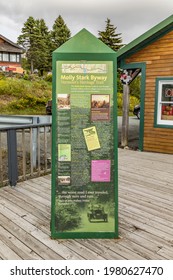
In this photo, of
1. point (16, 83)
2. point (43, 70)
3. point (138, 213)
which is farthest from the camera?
point (43, 70)

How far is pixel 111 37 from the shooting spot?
34281 mm

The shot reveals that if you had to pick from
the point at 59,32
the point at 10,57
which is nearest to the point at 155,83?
the point at 10,57

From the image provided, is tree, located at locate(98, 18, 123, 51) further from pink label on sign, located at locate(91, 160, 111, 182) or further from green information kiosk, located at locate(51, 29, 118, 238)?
pink label on sign, located at locate(91, 160, 111, 182)

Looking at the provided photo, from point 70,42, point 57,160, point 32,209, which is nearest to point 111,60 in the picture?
point 70,42

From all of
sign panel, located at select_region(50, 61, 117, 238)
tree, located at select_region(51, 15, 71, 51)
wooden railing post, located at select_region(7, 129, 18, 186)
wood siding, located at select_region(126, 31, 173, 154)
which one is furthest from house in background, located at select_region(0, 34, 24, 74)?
sign panel, located at select_region(50, 61, 117, 238)

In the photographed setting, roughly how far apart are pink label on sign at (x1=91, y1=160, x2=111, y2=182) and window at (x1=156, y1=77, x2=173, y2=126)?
5607mm

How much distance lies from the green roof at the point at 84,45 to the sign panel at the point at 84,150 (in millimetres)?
119

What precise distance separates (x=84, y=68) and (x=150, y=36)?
18.5ft

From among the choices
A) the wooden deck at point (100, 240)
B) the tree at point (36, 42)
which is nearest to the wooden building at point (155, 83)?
the wooden deck at point (100, 240)

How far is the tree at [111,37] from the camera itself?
3388cm

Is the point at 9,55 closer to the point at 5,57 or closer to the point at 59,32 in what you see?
the point at 5,57
